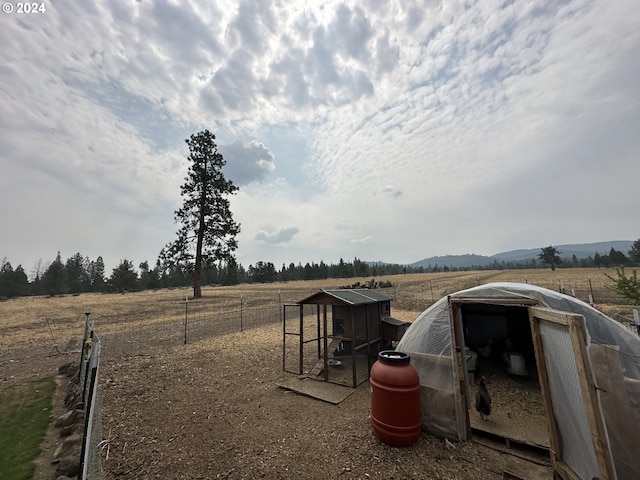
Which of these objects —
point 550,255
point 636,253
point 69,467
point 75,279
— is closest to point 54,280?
point 75,279

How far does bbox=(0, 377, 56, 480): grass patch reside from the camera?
5.16m

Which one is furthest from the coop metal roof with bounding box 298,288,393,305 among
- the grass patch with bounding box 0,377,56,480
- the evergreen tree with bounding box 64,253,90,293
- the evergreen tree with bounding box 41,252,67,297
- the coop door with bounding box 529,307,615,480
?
Answer: the evergreen tree with bounding box 64,253,90,293

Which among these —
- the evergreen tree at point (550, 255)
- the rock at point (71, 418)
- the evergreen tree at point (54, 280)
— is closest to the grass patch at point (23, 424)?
the rock at point (71, 418)

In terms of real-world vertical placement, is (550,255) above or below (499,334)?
above

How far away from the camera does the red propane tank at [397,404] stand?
517cm

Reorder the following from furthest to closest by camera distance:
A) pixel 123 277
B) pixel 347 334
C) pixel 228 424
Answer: pixel 123 277, pixel 347 334, pixel 228 424

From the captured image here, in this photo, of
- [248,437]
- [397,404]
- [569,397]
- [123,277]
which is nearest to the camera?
[569,397]

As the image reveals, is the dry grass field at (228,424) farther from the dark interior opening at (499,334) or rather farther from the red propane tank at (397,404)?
the dark interior opening at (499,334)

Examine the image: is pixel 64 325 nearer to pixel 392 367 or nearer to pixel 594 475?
pixel 392 367

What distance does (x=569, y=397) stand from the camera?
3883 millimetres

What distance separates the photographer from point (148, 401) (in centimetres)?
759

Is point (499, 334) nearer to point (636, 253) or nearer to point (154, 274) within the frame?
point (154, 274)

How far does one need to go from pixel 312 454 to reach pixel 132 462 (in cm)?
327

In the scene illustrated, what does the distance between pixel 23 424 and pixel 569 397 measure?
36.0 feet
